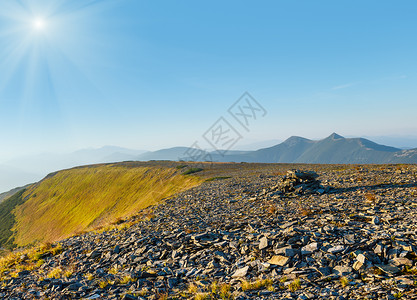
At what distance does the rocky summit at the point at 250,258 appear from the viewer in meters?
7.67

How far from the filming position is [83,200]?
96.1 metres

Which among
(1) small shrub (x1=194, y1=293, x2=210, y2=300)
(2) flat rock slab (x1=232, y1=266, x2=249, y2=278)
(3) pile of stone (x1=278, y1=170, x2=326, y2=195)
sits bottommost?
(2) flat rock slab (x1=232, y1=266, x2=249, y2=278)

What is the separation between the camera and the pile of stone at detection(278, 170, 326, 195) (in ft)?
75.7

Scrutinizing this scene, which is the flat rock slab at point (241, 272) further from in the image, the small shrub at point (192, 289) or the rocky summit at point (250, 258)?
the small shrub at point (192, 289)

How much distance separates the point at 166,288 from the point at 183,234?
19.0 feet

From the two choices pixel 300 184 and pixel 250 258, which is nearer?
pixel 250 258

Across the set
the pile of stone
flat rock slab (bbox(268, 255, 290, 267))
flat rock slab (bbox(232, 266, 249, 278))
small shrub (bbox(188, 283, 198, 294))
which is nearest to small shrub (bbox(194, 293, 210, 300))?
small shrub (bbox(188, 283, 198, 294))

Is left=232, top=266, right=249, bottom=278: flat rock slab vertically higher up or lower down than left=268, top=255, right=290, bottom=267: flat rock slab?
lower down

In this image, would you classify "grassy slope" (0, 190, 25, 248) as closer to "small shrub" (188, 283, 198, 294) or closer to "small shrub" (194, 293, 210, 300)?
"small shrub" (188, 283, 198, 294)

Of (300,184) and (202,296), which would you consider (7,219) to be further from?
(202,296)

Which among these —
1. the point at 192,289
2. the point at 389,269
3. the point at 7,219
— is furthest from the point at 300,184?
the point at 7,219

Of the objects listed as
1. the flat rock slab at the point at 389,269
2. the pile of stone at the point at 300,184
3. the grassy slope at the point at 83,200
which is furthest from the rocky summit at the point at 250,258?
the grassy slope at the point at 83,200

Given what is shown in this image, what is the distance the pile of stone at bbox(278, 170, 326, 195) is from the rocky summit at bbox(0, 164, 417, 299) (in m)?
4.10

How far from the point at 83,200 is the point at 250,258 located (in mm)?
105807
